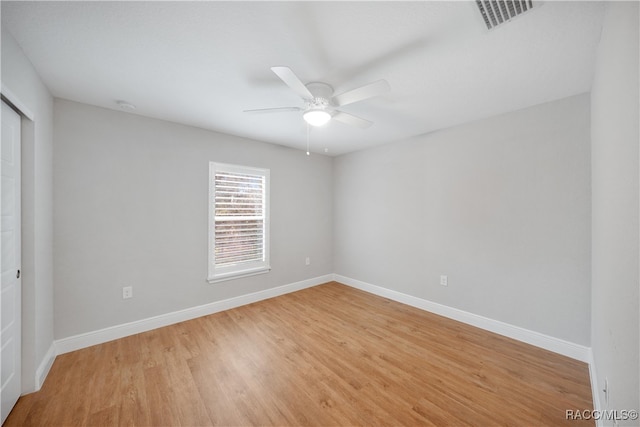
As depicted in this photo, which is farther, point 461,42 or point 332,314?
point 332,314

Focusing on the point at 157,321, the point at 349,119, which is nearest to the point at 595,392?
the point at 349,119

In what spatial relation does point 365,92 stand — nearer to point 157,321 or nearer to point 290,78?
point 290,78

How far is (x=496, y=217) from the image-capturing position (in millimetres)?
2771

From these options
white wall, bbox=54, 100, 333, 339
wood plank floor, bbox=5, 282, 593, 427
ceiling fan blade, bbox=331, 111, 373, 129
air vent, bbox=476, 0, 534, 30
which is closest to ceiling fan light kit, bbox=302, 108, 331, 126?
ceiling fan blade, bbox=331, 111, 373, 129

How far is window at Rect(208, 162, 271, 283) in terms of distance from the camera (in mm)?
3339

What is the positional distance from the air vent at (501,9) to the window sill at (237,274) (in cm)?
361

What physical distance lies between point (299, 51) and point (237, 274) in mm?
2932

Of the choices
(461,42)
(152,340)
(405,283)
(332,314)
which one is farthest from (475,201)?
(152,340)

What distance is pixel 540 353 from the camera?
2367mm

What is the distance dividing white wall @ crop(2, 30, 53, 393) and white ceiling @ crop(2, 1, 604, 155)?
0.16 m

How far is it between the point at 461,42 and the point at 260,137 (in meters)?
2.71

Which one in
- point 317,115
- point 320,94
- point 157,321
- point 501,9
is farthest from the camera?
point 157,321

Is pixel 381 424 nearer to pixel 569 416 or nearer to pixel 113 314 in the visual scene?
pixel 569 416

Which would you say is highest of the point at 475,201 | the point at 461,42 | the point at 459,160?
the point at 461,42
